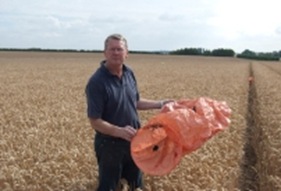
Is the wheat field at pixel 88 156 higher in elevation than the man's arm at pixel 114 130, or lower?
lower

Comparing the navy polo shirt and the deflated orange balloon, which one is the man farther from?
the deflated orange balloon

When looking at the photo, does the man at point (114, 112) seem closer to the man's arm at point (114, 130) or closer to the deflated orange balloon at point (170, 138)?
the man's arm at point (114, 130)

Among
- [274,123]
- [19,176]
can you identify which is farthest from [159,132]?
[274,123]

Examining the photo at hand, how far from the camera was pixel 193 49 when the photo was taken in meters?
124

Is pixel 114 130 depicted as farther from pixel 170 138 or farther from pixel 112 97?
pixel 170 138

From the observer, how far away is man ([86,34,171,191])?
5199 mm

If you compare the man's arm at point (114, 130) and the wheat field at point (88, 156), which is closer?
the man's arm at point (114, 130)

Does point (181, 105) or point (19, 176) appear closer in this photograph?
point (181, 105)

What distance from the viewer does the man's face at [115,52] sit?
516 cm

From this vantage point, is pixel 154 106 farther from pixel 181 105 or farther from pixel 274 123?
pixel 274 123

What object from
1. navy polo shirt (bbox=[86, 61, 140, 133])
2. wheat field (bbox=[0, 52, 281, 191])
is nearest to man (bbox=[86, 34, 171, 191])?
navy polo shirt (bbox=[86, 61, 140, 133])

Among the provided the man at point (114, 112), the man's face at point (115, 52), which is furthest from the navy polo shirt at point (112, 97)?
the man's face at point (115, 52)

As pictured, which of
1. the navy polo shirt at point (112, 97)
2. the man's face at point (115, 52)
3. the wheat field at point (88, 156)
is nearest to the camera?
the man's face at point (115, 52)

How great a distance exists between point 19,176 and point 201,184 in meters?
2.33
